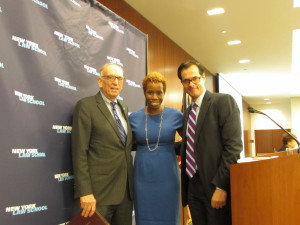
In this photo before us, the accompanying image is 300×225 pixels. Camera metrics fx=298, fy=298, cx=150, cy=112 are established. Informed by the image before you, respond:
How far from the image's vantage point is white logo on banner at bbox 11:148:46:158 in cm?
184

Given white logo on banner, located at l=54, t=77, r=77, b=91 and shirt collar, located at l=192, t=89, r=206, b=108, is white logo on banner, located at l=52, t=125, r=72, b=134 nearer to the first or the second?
white logo on banner, located at l=54, t=77, r=77, b=91

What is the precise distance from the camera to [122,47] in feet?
10.4

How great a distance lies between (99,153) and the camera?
2.07 metres

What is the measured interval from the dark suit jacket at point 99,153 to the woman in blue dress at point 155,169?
0.13 metres

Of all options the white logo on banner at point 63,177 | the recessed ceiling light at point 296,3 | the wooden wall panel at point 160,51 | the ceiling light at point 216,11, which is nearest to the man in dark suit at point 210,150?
the white logo on banner at point 63,177

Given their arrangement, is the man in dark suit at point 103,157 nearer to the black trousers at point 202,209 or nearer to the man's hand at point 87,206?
the man's hand at point 87,206

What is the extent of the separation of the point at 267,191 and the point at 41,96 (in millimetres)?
1527

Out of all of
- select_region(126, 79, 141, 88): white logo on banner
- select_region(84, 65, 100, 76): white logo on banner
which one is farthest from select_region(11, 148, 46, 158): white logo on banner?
select_region(126, 79, 141, 88): white logo on banner

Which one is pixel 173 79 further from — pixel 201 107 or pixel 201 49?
pixel 201 107

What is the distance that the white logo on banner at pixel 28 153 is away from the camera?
6.03ft

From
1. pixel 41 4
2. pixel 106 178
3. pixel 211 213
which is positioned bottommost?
pixel 211 213

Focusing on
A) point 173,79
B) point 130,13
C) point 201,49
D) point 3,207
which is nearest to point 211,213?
point 3,207

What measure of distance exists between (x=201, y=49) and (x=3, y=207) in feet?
18.0

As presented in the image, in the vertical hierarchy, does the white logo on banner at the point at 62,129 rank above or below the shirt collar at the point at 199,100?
below
